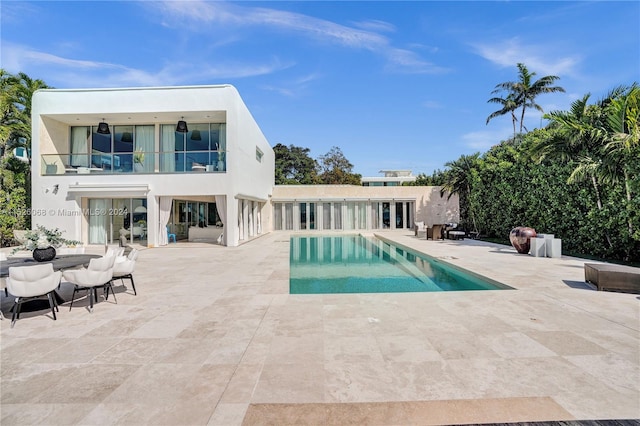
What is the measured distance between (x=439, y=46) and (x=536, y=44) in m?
3.75

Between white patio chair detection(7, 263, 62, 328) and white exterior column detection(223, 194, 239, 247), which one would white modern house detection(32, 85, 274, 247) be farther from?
white patio chair detection(7, 263, 62, 328)

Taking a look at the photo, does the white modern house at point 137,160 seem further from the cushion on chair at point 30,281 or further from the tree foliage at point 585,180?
the tree foliage at point 585,180

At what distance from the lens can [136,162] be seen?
14.6 metres

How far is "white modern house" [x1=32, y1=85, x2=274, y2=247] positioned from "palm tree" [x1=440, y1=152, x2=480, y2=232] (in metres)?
14.1

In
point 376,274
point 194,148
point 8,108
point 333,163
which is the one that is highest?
point 333,163

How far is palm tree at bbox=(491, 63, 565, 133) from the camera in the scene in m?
28.1

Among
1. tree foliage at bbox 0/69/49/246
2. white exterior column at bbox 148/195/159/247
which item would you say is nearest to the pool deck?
white exterior column at bbox 148/195/159/247

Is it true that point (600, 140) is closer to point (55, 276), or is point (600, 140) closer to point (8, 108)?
point (55, 276)

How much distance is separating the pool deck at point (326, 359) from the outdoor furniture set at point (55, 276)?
33 centimetres

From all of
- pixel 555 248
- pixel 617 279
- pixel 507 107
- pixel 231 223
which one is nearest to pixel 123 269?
pixel 231 223

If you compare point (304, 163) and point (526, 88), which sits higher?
point (526, 88)

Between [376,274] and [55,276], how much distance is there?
22.4 ft

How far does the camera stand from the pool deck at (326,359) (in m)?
2.45

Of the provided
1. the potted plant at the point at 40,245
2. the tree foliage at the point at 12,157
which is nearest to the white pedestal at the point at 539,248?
the potted plant at the point at 40,245
